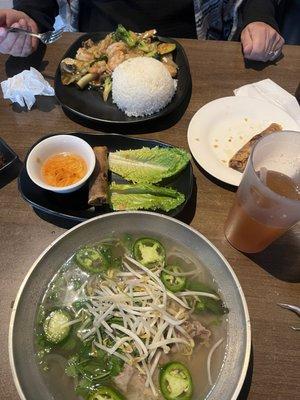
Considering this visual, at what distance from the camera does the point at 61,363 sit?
1.01 m

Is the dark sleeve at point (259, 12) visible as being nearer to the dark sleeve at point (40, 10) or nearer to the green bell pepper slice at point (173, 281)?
the dark sleeve at point (40, 10)

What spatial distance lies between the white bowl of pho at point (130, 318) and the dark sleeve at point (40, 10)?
157 cm

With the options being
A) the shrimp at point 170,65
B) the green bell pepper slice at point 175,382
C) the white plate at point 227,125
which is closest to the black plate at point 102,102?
the shrimp at point 170,65

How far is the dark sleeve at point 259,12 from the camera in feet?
6.89

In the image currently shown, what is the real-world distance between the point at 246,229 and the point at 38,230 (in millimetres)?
777

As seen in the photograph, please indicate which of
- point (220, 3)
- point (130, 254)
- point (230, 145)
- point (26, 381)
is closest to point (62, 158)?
point (130, 254)

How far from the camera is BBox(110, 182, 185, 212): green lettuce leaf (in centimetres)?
138

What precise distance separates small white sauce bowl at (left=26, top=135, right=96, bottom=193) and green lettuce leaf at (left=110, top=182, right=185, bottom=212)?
0.46 feet

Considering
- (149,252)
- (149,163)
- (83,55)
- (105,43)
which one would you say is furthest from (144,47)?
(149,252)

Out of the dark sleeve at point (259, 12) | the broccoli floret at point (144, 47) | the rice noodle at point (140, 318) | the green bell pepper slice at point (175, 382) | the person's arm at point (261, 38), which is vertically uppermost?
the dark sleeve at point (259, 12)

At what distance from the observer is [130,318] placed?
107cm

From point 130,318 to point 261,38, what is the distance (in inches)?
64.5

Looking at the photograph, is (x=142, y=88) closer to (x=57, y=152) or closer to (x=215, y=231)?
(x=57, y=152)

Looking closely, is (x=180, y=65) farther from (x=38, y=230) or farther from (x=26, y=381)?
(x=26, y=381)
